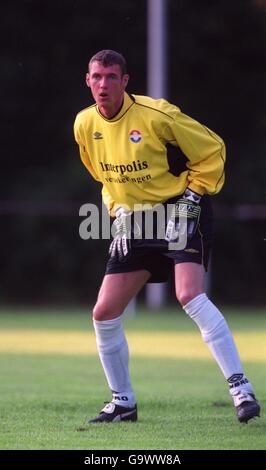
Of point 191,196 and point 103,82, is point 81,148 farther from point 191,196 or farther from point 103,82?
point 191,196

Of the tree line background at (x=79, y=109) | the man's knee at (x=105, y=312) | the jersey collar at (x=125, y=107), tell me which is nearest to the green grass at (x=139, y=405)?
the man's knee at (x=105, y=312)

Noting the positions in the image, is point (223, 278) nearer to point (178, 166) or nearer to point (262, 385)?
point (262, 385)

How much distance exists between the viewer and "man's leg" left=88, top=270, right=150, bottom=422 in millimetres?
6531

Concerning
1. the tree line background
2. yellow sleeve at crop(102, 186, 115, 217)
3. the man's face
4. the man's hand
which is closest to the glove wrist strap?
the man's hand

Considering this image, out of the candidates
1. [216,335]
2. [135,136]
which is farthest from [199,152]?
[216,335]

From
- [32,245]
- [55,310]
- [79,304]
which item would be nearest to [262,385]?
[55,310]

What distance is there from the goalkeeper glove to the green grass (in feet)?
3.36

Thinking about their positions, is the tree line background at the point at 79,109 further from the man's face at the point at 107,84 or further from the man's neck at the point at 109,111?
the man's face at the point at 107,84

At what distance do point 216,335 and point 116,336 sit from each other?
0.70 m

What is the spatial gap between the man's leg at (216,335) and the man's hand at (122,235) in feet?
1.20

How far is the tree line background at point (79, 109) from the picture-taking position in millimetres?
19312

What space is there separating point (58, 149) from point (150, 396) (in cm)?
1244

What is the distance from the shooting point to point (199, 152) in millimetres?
6320

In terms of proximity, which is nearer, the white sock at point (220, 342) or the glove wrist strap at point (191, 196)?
the white sock at point (220, 342)
